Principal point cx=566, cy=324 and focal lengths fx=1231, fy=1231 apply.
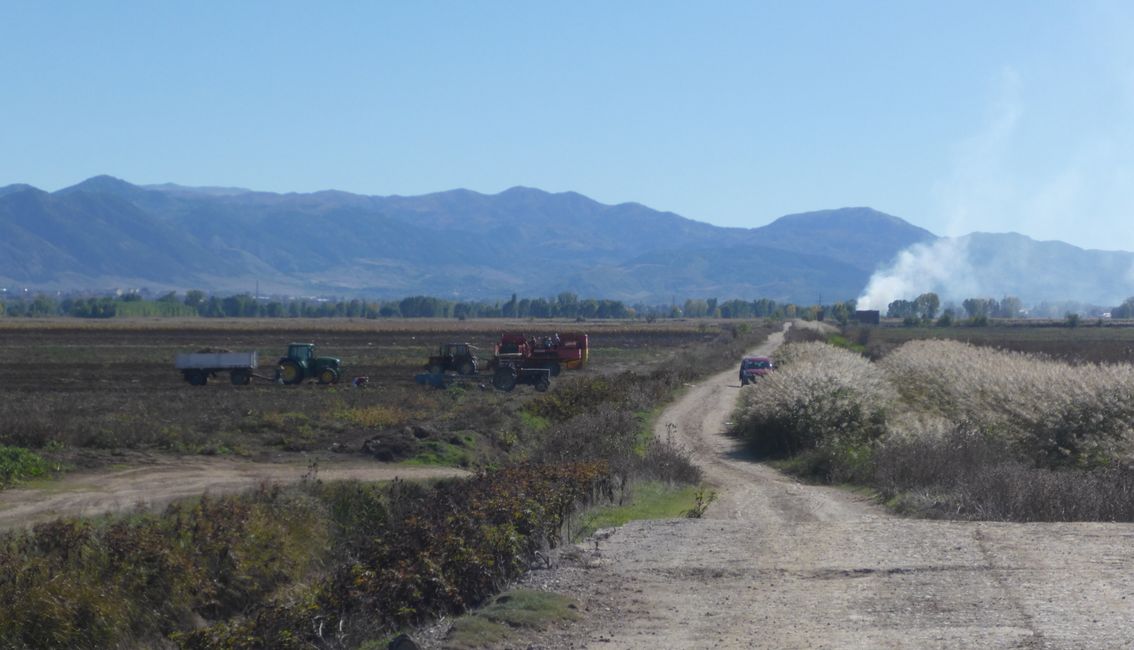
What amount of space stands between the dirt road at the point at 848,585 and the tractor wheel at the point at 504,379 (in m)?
32.5

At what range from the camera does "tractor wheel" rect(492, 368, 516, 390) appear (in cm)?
4850

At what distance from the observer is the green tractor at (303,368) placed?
51.6m

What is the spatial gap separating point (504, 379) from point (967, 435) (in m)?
26.2

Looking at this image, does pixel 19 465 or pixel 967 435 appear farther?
pixel 19 465

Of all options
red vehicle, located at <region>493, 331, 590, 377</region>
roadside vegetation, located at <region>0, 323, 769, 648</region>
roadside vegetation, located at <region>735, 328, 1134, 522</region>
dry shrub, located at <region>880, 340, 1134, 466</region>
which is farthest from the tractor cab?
dry shrub, located at <region>880, 340, 1134, 466</region>

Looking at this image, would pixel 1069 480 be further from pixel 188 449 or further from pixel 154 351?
pixel 154 351

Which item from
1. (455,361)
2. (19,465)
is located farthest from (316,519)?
(455,361)

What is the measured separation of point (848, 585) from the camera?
38.8ft

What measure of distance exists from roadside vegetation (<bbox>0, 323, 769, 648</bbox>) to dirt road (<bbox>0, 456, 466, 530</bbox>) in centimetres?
113

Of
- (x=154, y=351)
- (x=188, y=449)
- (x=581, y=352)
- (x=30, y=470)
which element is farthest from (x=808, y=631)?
(x=154, y=351)

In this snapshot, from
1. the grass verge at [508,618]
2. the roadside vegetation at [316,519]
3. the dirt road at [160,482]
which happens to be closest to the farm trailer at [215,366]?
the roadside vegetation at [316,519]

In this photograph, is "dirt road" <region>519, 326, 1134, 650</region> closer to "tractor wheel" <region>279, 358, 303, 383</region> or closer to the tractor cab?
"tractor wheel" <region>279, 358, 303, 383</region>

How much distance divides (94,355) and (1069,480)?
212 feet

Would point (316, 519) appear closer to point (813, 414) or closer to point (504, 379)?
point (813, 414)
